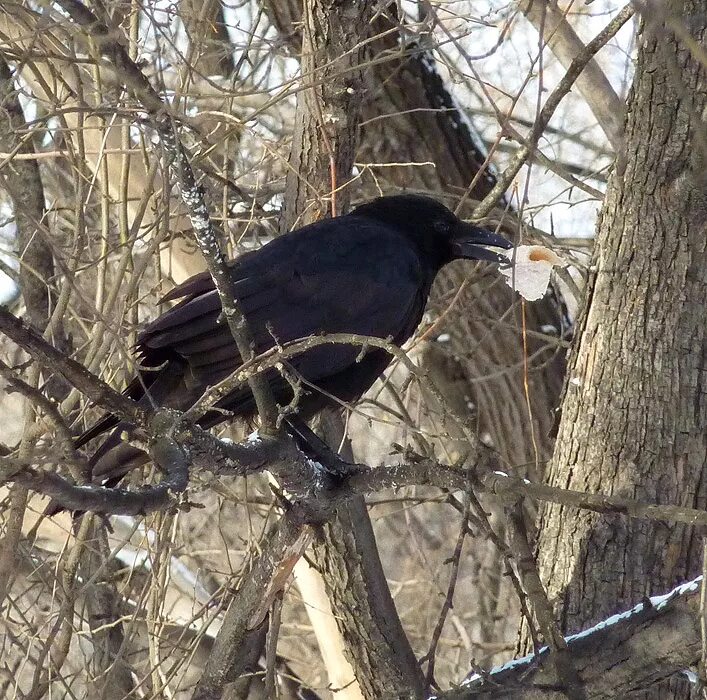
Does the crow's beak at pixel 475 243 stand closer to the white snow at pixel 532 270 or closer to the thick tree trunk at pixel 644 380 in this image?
the white snow at pixel 532 270

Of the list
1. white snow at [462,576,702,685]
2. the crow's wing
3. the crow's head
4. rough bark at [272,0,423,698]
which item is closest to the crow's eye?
the crow's head

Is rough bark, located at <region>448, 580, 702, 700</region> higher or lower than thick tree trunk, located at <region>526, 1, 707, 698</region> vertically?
lower

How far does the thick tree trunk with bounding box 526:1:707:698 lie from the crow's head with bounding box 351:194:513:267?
0.61 metres

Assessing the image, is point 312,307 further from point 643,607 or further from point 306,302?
point 643,607

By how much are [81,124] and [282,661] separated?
3.84 meters

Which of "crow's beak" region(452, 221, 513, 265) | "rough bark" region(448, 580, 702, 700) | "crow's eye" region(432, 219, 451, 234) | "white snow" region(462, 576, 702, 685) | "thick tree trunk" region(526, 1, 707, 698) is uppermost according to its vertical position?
"crow's eye" region(432, 219, 451, 234)

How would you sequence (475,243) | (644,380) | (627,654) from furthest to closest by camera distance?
(475,243)
(644,380)
(627,654)

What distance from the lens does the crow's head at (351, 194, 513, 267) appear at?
13.7 ft

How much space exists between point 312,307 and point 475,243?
2.95ft

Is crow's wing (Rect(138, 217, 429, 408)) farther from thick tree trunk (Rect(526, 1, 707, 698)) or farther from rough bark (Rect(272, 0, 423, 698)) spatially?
thick tree trunk (Rect(526, 1, 707, 698))

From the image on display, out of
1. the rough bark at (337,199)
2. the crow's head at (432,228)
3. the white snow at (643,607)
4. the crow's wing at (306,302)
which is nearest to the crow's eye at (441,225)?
the crow's head at (432,228)

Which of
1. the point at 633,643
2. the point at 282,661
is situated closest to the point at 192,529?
the point at 282,661

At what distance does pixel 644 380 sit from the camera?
3625mm

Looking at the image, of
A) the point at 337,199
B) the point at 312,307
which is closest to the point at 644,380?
the point at 312,307
